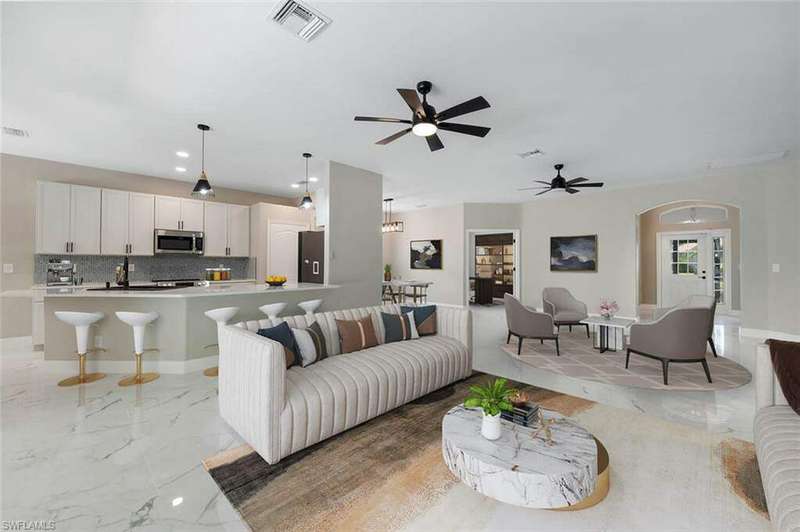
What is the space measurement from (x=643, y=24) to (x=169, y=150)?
5434mm

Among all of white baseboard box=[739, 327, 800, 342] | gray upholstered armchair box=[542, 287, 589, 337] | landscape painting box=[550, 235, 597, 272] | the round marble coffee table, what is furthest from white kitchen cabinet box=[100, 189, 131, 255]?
white baseboard box=[739, 327, 800, 342]

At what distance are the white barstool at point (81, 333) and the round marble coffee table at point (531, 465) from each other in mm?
3950

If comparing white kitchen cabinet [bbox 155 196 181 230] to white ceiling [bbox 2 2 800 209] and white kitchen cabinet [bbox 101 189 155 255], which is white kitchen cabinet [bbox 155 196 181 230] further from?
white ceiling [bbox 2 2 800 209]

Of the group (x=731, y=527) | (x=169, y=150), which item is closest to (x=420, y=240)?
(x=169, y=150)

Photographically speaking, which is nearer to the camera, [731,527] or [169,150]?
[731,527]

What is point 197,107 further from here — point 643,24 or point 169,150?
point 643,24

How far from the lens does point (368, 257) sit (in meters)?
5.67

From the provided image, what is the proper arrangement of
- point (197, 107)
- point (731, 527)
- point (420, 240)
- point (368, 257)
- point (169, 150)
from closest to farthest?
point (731, 527), point (197, 107), point (169, 150), point (368, 257), point (420, 240)

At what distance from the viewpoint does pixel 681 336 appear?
3.44m

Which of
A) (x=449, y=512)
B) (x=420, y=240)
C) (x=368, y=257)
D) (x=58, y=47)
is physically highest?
(x=58, y=47)

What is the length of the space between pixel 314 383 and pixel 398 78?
2.55 metres

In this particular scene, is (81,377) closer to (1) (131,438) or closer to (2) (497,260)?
(1) (131,438)

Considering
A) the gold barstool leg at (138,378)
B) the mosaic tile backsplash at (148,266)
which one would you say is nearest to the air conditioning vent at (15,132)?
the mosaic tile backsplash at (148,266)

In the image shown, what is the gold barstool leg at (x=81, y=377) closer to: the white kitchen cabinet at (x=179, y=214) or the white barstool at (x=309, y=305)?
the white barstool at (x=309, y=305)
